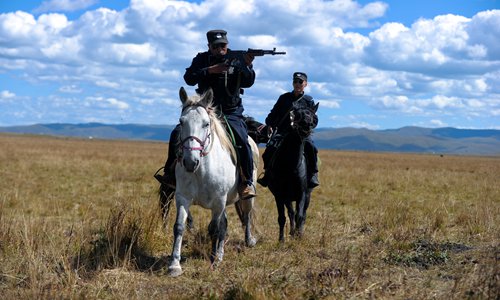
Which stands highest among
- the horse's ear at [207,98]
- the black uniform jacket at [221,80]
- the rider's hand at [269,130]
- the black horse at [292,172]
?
the black uniform jacket at [221,80]

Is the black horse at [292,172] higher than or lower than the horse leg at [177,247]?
higher

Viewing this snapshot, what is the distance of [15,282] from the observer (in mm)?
6133

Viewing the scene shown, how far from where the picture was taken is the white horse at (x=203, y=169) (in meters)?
6.62

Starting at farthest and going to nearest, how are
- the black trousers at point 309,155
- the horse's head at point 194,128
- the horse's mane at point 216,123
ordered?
the black trousers at point 309,155, the horse's mane at point 216,123, the horse's head at point 194,128

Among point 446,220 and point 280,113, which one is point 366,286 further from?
point 446,220

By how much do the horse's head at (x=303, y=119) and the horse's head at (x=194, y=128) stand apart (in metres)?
1.93

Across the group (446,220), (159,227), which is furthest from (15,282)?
(446,220)

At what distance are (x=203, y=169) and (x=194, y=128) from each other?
1.90ft

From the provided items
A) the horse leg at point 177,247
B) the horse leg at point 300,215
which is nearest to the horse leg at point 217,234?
the horse leg at point 177,247

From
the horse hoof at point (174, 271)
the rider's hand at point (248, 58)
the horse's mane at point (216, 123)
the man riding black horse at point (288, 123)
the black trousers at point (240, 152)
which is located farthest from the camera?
the man riding black horse at point (288, 123)

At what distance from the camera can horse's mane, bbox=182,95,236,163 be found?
7004mm

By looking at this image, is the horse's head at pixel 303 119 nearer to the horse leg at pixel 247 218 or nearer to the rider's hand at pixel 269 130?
the rider's hand at pixel 269 130

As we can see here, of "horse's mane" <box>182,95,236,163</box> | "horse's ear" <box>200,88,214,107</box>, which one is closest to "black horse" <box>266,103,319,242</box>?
"horse's mane" <box>182,95,236,163</box>

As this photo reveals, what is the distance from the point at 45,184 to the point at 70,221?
27.1ft
